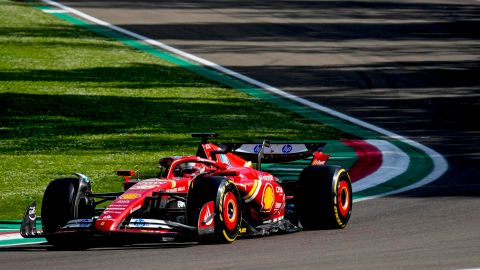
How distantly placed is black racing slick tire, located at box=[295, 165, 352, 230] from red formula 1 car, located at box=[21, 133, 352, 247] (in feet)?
0.04

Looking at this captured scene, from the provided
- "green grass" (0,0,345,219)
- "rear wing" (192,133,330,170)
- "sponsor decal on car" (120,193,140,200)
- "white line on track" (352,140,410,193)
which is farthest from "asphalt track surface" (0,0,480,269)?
"green grass" (0,0,345,219)

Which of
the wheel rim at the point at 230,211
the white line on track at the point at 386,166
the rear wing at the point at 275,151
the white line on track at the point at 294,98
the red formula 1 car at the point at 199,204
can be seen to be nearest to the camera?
the red formula 1 car at the point at 199,204

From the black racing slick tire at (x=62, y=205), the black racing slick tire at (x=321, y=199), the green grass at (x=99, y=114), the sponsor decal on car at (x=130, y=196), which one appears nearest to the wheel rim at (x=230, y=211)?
the sponsor decal on car at (x=130, y=196)

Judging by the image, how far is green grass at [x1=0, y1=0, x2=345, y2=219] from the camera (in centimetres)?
1895

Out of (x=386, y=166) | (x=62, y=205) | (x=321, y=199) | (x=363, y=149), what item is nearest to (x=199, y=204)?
(x=62, y=205)

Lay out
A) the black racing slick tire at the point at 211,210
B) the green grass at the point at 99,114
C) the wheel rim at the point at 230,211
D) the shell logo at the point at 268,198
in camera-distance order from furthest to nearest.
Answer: the green grass at the point at 99,114 < the shell logo at the point at 268,198 < the wheel rim at the point at 230,211 < the black racing slick tire at the point at 211,210

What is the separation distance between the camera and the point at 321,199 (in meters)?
13.5

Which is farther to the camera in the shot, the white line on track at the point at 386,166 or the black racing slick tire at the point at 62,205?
the white line on track at the point at 386,166

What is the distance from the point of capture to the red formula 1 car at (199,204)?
39.7 feet

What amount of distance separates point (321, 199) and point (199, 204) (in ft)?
5.91

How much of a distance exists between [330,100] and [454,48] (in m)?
8.81

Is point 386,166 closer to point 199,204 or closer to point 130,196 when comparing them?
point 199,204

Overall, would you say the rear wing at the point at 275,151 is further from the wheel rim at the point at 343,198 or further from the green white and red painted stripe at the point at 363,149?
the green white and red painted stripe at the point at 363,149

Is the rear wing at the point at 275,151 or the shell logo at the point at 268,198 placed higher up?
the rear wing at the point at 275,151
